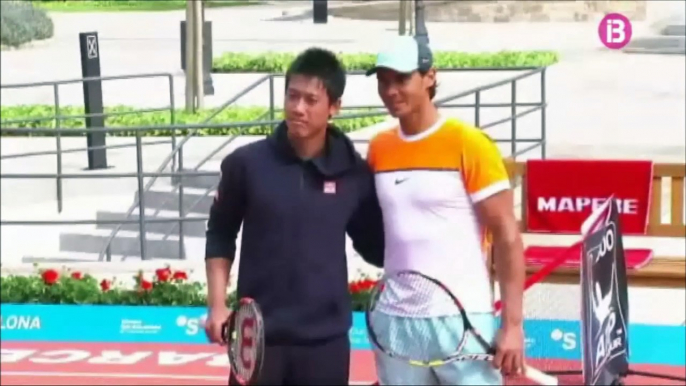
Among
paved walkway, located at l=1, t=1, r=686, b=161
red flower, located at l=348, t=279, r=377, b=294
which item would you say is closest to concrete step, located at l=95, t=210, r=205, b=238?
paved walkway, located at l=1, t=1, r=686, b=161

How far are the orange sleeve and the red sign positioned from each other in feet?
13.5

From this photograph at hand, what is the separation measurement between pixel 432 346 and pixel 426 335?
0.11 feet

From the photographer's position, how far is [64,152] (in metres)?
12.1

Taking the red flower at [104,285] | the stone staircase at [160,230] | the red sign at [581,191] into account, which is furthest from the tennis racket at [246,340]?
the stone staircase at [160,230]

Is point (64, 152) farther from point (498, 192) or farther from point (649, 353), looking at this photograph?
point (498, 192)

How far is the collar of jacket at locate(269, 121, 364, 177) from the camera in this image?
13.5 feet

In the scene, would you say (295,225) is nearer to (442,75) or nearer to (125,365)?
(125,365)

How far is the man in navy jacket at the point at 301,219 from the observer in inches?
161

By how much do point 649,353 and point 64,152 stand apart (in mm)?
5758

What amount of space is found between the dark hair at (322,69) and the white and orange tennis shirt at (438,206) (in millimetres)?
219

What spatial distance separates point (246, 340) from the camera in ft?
13.3

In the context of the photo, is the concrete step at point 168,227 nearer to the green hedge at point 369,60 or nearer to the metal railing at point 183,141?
the metal railing at point 183,141

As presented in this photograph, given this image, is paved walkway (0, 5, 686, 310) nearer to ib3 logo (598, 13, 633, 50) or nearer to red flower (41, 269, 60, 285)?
ib3 logo (598, 13, 633, 50)

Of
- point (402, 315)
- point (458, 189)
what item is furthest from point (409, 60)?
point (402, 315)
